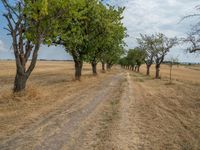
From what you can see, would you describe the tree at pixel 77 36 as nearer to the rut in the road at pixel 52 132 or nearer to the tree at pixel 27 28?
the tree at pixel 27 28

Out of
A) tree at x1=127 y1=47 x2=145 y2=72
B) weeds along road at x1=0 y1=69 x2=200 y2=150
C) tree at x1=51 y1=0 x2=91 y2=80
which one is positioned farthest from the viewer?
tree at x1=127 y1=47 x2=145 y2=72

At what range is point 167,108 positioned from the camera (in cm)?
1628

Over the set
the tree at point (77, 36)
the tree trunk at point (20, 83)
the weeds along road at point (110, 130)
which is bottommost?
the weeds along road at point (110, 130)

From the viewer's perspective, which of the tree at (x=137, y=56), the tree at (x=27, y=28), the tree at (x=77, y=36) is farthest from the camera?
the tree at (x=137, y=56)

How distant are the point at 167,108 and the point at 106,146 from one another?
8259 millimetres

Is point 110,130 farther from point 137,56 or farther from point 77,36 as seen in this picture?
point 137,56

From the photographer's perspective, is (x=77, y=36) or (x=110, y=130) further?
(x=77, y=36)

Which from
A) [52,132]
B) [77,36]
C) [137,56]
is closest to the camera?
[52,132]

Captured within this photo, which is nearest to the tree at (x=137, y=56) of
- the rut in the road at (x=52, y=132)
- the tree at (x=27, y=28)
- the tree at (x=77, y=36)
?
the tree at (x=77, y=36)

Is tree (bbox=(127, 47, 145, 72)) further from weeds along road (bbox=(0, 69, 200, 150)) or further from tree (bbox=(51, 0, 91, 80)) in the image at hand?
weeds along road (bbox=(0, 69, 200, 150))

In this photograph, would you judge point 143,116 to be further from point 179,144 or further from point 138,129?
point 179,144

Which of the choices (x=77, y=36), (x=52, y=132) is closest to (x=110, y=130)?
(x=52, y=132)

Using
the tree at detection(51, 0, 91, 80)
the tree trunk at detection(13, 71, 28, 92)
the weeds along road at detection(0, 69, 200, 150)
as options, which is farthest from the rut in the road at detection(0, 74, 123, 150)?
the tree at detection(51, 0, 91, 80)

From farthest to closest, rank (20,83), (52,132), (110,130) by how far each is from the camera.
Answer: (20,83) → (110,130) → (52,132)
